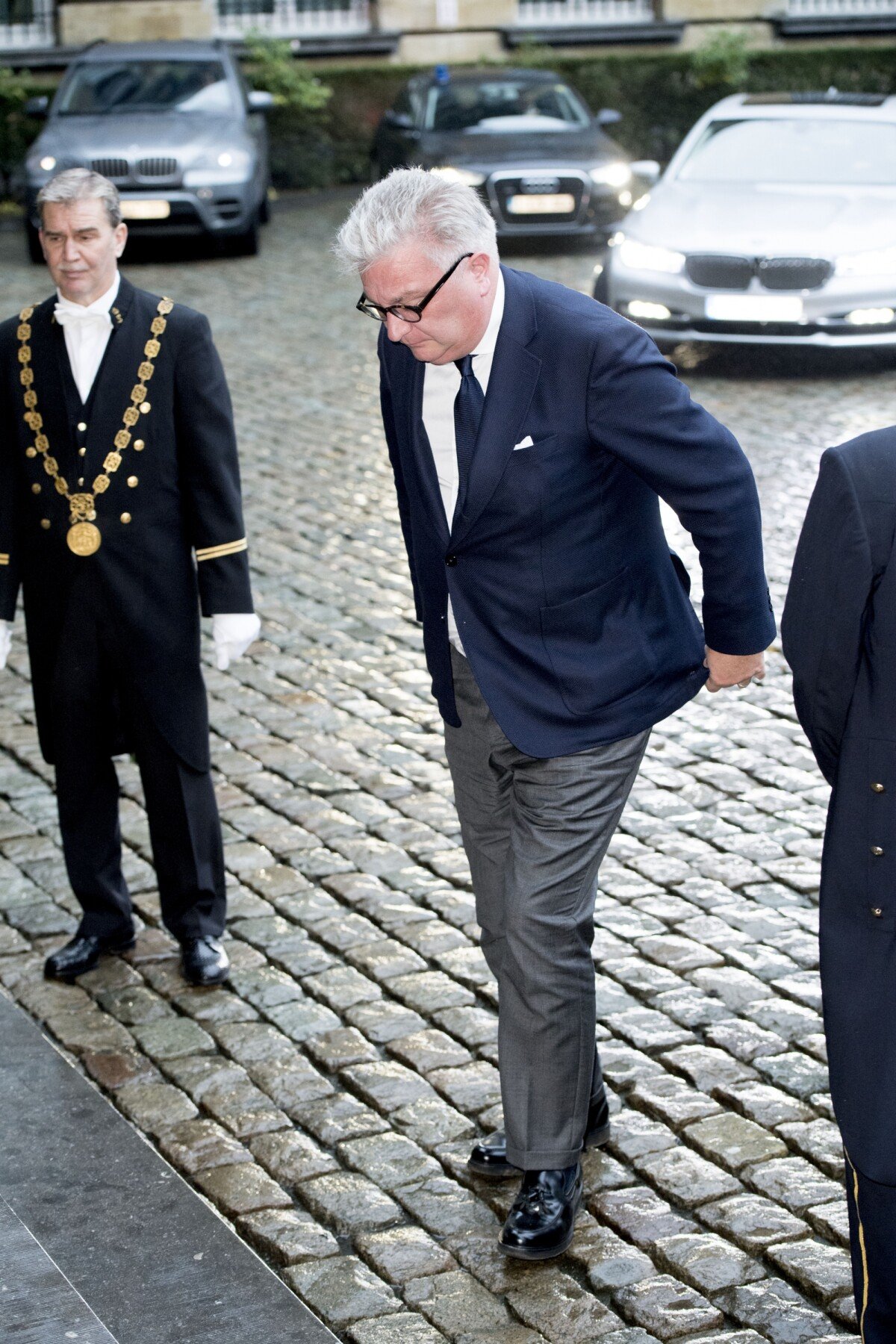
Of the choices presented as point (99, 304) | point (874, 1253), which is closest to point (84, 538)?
point (99, 304)

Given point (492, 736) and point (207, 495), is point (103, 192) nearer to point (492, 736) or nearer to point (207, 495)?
point (207, 495)

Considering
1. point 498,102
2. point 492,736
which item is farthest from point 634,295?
point 492,736

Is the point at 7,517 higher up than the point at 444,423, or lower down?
lower down

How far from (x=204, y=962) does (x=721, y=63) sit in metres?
22.2

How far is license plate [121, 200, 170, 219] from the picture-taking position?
15656 mm

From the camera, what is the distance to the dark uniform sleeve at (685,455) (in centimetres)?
338

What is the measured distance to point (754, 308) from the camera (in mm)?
11602

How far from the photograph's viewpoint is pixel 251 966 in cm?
494

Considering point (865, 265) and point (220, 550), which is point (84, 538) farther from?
point (865, 265)

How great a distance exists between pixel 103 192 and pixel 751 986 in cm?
250

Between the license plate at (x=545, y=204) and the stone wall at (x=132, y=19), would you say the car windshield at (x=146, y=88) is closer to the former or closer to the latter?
the license plate at (x=545, y=204)

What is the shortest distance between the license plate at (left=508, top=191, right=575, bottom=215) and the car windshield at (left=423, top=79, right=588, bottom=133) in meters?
1.25

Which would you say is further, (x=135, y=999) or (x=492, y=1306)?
(x=135, y=999)

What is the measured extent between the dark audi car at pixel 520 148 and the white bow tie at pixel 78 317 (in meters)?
11.1
